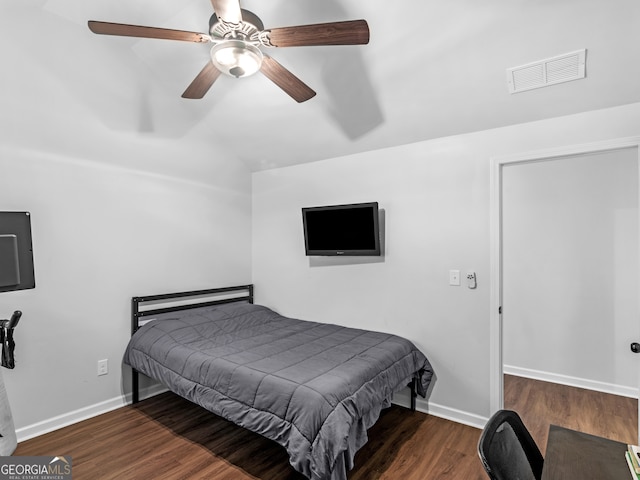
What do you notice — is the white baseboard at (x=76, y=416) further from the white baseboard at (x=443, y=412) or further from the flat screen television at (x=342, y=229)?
the white baseboard at (x=443, y=412)

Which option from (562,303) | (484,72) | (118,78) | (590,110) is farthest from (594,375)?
(118,78)

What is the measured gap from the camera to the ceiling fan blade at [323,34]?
1638 millimetres

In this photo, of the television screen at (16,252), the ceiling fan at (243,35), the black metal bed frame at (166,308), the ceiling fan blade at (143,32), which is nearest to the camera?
the ceiling fan at (243,35)

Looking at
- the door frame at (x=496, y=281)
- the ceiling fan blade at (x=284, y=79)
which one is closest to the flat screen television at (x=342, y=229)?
the door frame at (x=496, y=281)

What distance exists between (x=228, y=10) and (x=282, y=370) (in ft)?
6.50

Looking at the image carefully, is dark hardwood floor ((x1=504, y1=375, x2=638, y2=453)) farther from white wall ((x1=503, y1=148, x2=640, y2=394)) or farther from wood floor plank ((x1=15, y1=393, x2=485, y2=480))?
wood floor plank ((x1=15, y1=393, x2=485, y2=480))

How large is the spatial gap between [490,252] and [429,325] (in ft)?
2.58

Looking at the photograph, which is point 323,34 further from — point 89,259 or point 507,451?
point 89,259

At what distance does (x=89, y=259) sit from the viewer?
295cm

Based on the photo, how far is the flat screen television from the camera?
3.23 m

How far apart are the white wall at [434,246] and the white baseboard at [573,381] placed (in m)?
1.51

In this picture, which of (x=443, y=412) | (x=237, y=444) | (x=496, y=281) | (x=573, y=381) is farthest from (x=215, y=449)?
(x=573, y=381)

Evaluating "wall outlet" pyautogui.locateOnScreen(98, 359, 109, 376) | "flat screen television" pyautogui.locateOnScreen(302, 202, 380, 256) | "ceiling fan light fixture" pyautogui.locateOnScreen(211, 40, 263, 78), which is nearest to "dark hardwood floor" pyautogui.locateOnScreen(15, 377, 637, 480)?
"wall outlet" pyautogui.locateOnScreen(98, 359, 109, 376)

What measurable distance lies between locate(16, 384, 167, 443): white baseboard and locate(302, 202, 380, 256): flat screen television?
2001 millimetres
